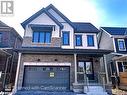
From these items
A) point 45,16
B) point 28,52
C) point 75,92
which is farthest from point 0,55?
point 75,92

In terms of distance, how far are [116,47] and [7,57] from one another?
42.7 feet

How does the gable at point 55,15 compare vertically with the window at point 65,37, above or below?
above

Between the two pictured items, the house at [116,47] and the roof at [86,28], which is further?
the roof at [86,28]

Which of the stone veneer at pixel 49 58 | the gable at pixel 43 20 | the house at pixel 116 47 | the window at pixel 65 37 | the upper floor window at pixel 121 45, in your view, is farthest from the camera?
the upper floor window at pixel 121 45

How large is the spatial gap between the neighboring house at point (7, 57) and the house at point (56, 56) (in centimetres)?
219

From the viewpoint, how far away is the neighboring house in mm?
14145

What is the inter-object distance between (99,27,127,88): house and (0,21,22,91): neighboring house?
11.5m

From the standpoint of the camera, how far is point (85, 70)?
1459 centimetres

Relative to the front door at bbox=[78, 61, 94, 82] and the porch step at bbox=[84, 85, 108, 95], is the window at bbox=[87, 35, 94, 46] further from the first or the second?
the porch step at bbox=[84, 85, 108, 95]

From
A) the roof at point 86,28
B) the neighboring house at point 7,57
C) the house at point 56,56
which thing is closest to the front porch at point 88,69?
the house at point 56,56

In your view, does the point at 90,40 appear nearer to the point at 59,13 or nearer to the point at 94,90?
the point at 59,13

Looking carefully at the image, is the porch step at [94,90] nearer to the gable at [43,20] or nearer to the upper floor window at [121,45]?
the gable at [43,20]

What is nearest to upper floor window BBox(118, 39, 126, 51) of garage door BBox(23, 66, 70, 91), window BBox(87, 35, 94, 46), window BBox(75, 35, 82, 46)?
window BBox(87, 35, 94, 46)

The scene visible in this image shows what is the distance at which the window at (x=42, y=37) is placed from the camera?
1474cm
